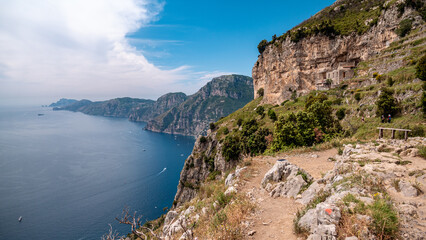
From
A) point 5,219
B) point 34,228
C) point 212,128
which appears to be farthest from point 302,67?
point 5,219

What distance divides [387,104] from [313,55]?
34.0 meters

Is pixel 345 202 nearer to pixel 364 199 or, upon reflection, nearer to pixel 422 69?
A: pixel 364 199

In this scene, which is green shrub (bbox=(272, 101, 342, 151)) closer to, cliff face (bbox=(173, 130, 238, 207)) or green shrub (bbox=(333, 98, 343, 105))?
green shrub (bbox=(333, 98, 343, 105))

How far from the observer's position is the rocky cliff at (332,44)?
118ft

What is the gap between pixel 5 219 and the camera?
55188 mm

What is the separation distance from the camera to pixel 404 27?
3219cm

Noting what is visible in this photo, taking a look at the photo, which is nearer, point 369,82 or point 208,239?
point 208,239

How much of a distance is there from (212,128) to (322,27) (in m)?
40.3

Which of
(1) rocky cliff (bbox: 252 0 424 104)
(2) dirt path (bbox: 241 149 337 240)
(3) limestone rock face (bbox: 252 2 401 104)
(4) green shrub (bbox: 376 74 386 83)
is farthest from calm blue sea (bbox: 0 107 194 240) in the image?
(4) green shrub (bbox: 376 74 386 83)

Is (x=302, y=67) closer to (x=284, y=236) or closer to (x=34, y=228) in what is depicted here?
(x=284, y=236)

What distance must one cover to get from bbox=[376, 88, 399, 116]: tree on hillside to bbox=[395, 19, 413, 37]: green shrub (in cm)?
2346

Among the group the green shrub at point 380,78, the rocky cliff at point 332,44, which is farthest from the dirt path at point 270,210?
the rocky cliff at point 332,44

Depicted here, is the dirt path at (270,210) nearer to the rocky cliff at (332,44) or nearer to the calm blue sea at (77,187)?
the rocky cliff at (332,44)

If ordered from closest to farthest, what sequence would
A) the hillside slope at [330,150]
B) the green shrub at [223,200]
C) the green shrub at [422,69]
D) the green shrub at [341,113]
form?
1. the hillside slope at [330,150]
2. the green shrub at [223,200]
3. the green shrub at [422,69]
4. the green shrub at [341,113]
